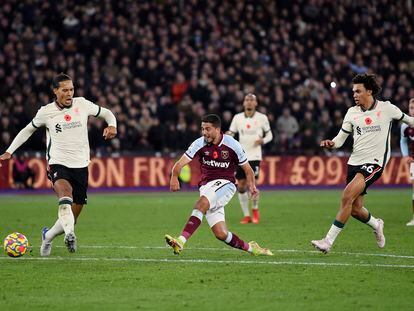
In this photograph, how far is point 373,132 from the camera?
1355 cm

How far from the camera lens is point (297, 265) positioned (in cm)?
1207

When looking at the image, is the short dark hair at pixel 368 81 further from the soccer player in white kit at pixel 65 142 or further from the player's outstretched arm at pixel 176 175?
the soccer player in white kit at pixel 65 142

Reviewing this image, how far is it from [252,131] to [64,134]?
7919mm

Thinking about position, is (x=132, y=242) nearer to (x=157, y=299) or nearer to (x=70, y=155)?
(x=70, y=155)

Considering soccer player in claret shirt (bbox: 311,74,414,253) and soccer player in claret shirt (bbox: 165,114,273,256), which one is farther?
soccer player in claret shirt (bbox: 311,74,414,253)

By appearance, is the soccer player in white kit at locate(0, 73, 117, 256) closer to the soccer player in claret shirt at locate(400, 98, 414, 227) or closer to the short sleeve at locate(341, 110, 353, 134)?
the short sleeve at locate(341, 110, 353, 134)

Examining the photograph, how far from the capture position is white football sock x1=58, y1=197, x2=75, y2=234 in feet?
41.3

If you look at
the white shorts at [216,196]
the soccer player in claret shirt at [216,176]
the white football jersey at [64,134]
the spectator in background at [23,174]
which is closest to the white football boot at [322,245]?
the soccer player in claret shirt at [216,176]

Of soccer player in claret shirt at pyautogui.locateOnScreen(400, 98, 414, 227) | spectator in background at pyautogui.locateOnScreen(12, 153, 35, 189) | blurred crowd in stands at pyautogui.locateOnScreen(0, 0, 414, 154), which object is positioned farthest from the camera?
blurred crowd in stands at pyautogui.locateOnScreen(0, 0, 414, 154)

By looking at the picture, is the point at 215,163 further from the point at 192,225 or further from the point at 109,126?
the point at 109,126

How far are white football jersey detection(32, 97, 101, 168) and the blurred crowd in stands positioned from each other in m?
14.7

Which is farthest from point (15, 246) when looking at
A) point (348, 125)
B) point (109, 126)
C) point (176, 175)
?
point (348, 125)

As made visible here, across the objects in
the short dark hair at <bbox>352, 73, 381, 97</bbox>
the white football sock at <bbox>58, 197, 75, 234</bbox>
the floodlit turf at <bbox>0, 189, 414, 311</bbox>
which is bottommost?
the floodlit turf at <bbox>0, 189, 414, 311</bbox>

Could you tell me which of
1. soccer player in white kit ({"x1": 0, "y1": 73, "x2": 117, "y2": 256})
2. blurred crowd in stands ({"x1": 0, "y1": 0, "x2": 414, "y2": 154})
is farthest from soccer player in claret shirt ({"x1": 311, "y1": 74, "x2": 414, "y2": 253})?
blurred crowd in stands ({"x1": 0, "y1": 0, "x2": 414, "y2": 154})
